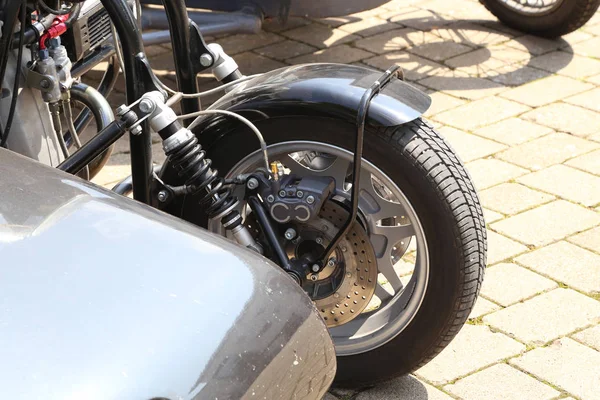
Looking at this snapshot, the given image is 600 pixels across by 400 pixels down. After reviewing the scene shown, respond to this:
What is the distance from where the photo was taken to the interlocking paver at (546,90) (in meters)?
5.08

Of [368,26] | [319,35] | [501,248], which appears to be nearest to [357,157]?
[501,248]

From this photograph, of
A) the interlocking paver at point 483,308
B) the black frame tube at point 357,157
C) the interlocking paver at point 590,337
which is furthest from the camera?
the interlocking paver at point 483,308

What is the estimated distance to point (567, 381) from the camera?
2.96m

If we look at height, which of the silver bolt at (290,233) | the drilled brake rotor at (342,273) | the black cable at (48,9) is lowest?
the drilled brake rotor at (342,273)

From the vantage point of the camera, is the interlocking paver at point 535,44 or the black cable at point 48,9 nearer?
the black cable at point 48,9

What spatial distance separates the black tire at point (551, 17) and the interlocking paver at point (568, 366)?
10.2 ft

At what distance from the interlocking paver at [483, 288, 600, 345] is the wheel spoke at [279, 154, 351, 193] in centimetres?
92

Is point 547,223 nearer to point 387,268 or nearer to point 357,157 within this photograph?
point 387,268

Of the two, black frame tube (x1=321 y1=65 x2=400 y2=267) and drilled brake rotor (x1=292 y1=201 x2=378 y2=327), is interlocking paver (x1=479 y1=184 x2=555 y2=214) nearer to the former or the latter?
drilled brake rotor (x1=292 y1=201 x2=378 y2=327)

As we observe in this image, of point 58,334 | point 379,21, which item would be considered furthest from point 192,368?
point 379,21

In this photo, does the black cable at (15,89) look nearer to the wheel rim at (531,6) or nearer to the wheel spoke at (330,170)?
the wheel spoke at (330,170)

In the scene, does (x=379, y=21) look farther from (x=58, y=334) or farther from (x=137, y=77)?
(x=58, y=334)

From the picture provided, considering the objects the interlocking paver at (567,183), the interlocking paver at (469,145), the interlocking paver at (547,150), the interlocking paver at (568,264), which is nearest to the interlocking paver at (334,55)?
the interlocking paver at (469,145)

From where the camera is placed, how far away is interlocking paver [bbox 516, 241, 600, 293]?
3.49m
